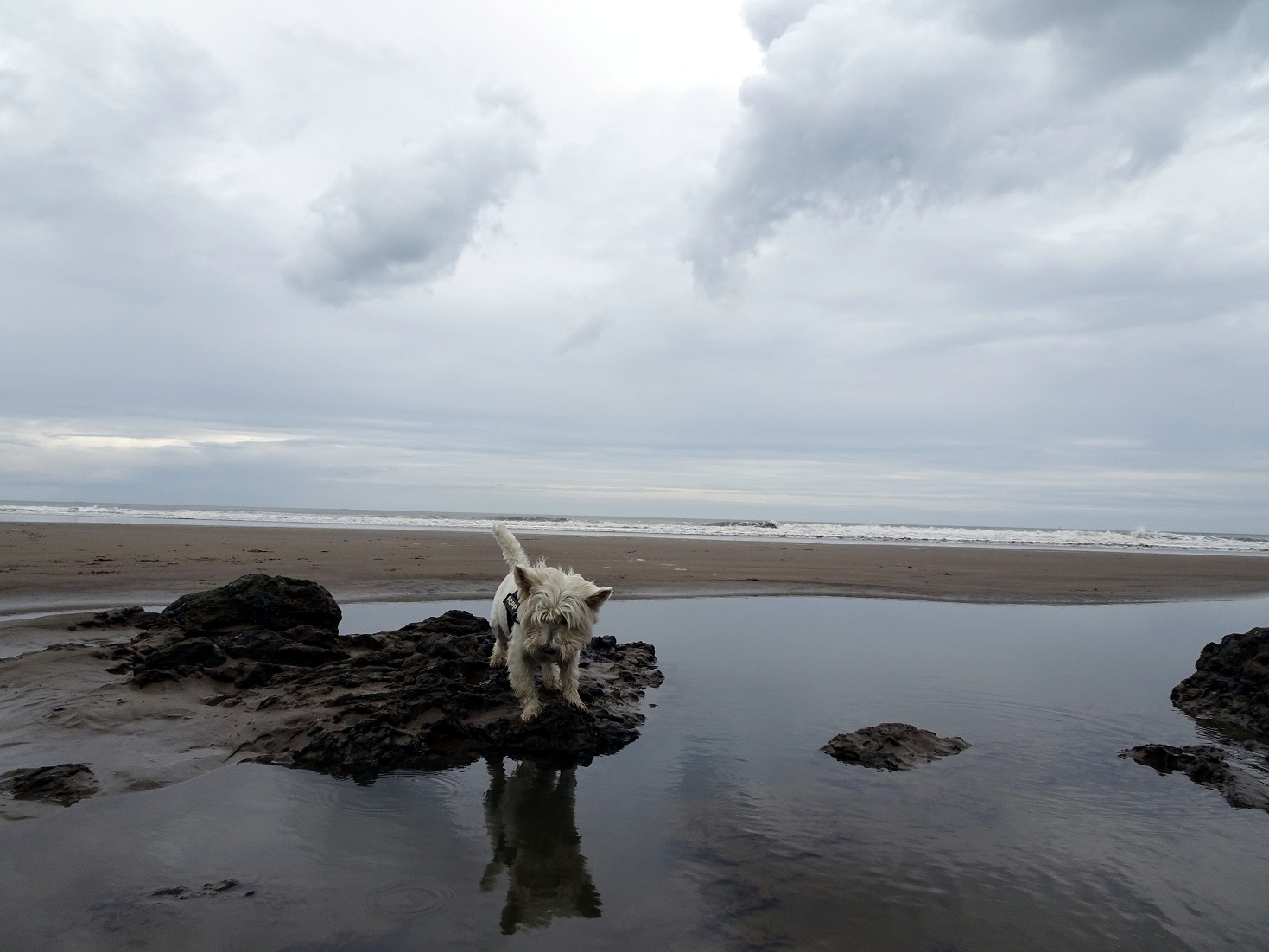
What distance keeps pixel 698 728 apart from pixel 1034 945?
11.5 feet

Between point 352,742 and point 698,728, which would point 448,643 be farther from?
point 698,728

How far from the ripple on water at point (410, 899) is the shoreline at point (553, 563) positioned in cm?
1175

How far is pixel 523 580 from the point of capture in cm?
644

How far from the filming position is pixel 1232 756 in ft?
20.4

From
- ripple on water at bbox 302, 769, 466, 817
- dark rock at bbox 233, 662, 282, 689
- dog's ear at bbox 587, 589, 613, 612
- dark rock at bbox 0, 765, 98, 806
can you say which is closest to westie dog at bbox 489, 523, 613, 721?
dog's ear at bbox 587, 589, 613, 612

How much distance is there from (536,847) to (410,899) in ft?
2.87

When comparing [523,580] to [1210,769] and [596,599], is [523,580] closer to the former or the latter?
[596,599]

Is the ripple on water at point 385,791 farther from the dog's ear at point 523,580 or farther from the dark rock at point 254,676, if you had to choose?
the dark rock at point 254,676

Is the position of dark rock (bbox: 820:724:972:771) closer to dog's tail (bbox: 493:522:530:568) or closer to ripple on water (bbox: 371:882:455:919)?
ripple on water (bbox: 371:882:455:919)

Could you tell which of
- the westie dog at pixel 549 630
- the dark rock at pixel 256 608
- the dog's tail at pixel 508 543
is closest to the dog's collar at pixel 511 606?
the westie dog at pixel 549 630

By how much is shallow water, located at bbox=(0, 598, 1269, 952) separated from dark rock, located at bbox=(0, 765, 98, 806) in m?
0.29

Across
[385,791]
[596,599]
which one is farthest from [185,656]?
[596,599]

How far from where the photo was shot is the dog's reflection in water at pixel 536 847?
3.60 metres

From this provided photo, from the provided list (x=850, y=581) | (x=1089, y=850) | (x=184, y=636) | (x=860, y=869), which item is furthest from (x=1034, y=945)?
(x=850, y=581)
